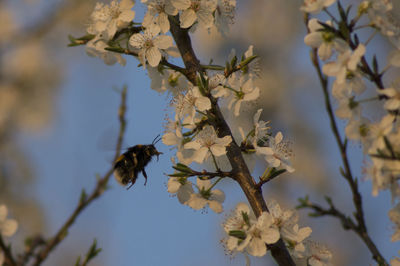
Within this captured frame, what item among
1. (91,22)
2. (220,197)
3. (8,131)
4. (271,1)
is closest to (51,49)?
(8,131)

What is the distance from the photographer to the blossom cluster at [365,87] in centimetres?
143

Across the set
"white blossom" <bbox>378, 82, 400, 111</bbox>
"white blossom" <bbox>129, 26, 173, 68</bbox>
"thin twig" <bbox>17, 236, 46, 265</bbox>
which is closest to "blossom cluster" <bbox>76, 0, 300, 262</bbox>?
"white blossom" <bbox>129, 26, 173, 68</bbox>

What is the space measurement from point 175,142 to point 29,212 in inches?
286

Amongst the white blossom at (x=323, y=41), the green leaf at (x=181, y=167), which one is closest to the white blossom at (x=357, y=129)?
the white blossom at (x=323, y=41)

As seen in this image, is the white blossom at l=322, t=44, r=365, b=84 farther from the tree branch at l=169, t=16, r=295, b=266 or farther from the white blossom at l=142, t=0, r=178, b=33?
the white blossom at l=142, t=0, r=178, b=33

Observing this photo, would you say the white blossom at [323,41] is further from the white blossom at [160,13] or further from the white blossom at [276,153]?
the white blossom at [160,13]

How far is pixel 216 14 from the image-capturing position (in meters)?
1.98

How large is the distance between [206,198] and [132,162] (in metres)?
0.81

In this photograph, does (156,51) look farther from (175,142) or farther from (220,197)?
(220,197)

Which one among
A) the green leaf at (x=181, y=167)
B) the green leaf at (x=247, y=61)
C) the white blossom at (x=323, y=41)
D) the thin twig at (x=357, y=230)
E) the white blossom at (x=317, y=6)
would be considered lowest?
the thin twig at (x=357, y=230)

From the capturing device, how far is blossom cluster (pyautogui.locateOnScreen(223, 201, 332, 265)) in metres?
1.65

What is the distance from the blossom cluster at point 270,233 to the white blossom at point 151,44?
0.70 m

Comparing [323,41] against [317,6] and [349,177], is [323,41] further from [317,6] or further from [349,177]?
[349,177]

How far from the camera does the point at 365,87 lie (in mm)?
1587
